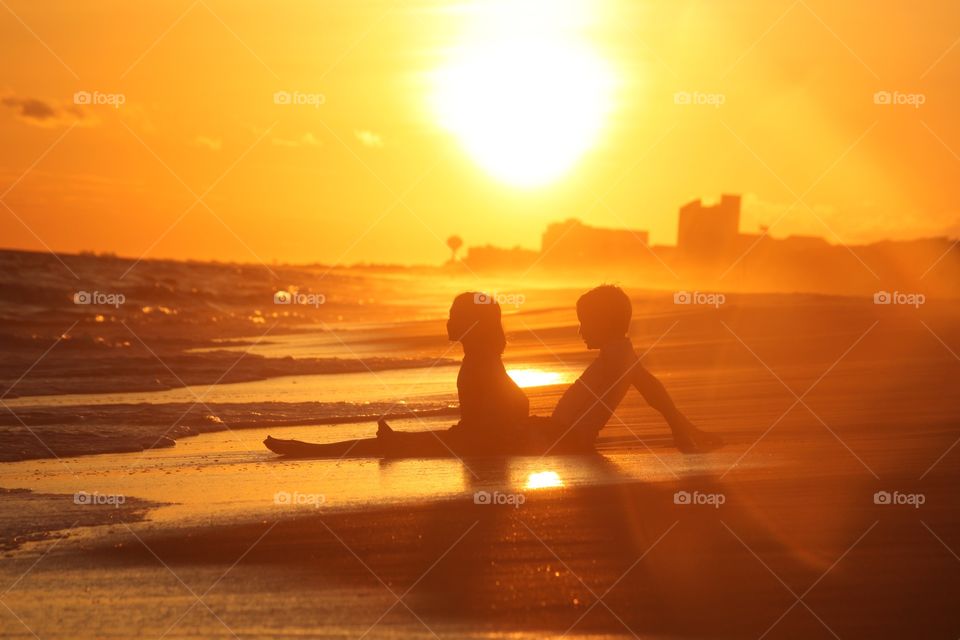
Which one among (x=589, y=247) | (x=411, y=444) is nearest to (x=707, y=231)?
(x=589, y=247)

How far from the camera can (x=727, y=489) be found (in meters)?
7.58

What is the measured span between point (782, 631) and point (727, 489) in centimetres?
274

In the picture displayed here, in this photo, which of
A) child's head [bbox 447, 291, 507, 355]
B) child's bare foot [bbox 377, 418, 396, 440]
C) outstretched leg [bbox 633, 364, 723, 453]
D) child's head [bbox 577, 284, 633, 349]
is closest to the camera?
child's bare foot [bbox 377, 418, 396, 440]

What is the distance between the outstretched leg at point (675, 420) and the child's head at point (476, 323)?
1.32 metres

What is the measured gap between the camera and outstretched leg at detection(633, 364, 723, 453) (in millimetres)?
9539

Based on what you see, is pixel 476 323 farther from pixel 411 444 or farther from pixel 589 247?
pixel 589 247

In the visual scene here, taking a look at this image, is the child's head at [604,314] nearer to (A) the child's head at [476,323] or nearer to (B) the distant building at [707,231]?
(A) the child's head at [476,323]

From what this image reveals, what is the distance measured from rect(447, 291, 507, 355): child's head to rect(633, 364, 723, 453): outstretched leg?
51.9 inches

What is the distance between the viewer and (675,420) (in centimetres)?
953

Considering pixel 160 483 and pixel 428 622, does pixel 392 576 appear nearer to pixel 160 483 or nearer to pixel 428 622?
pixel 428 622

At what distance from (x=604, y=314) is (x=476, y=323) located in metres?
1.18

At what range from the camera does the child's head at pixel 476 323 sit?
9.91 meters

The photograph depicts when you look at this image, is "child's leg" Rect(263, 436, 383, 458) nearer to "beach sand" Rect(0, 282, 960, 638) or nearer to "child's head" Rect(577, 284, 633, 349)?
"beach sand" Rect(0, 282, 960, 638)

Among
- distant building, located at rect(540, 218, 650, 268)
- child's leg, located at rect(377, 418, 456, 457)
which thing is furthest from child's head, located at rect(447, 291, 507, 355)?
distant building, located at rect(540, 218, 650, 268)
